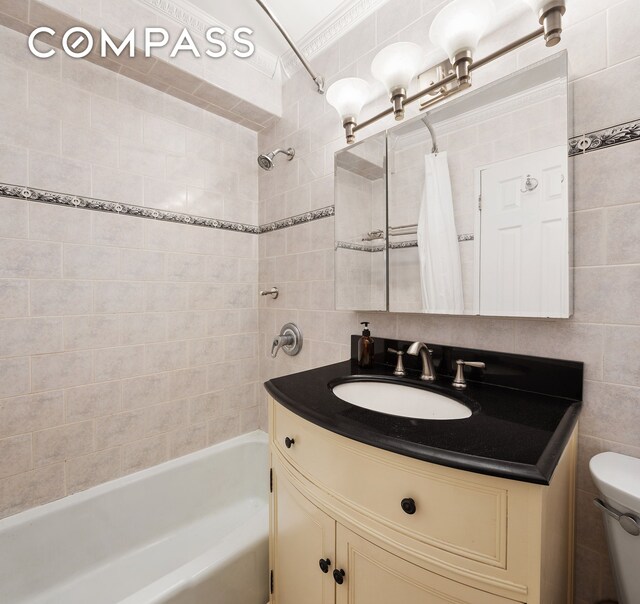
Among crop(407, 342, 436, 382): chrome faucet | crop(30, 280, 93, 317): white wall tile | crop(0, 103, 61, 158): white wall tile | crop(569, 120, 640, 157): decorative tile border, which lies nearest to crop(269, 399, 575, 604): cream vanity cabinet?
crop(407, 342, 436, 382): chrome faucet

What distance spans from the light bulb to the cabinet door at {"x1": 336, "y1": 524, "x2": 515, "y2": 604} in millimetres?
1388

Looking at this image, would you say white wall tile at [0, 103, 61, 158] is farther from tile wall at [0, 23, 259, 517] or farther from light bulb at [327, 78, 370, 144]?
light bulb at [327, 78, 370, 144]

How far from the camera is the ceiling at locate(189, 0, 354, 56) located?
143 centimetres

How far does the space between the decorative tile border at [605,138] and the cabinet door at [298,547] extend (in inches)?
47.1

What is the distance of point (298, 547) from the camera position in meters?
0.94

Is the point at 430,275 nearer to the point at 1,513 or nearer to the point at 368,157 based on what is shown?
the point at 368,157

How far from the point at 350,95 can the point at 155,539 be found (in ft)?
7.23

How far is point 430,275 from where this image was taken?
1215 millimetres

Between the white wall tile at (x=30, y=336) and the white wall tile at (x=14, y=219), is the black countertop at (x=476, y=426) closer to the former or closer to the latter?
the white wall tile at (x=30, y=336)

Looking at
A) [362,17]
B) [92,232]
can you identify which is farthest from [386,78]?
[92,232]

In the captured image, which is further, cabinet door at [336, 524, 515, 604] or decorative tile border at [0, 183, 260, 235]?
decorative tile border at [0, 183, 260, 235]

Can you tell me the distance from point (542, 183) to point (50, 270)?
1.81 metres

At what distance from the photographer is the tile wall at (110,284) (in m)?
1.28

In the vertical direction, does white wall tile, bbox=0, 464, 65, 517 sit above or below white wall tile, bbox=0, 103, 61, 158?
below
